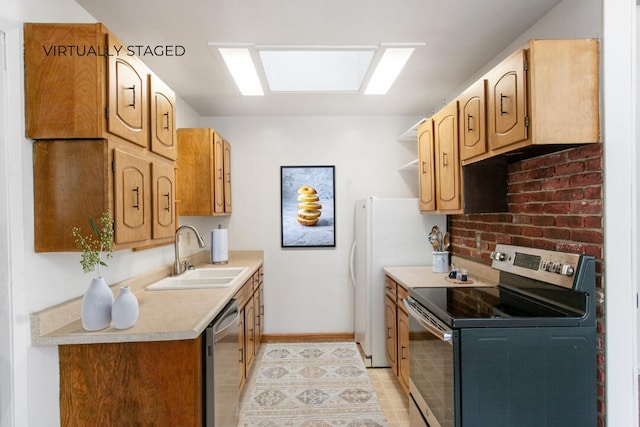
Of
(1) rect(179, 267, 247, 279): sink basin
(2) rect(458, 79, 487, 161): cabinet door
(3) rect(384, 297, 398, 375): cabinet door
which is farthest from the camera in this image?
(1) rect(179, 267, 247, 279): sink basin

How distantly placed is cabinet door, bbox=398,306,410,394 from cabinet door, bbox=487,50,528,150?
140 centimetres

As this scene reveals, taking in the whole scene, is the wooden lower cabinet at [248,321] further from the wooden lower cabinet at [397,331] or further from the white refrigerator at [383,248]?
the wooden lower cabinet at [397,331]

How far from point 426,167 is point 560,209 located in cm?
132

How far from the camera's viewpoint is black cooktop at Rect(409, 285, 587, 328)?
1.59m

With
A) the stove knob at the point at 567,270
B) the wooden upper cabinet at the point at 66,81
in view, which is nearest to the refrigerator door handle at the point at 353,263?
the stove knob at the point at 567,270

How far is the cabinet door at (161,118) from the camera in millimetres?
1940

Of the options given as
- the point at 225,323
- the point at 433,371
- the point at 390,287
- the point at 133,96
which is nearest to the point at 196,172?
the point at 133,96

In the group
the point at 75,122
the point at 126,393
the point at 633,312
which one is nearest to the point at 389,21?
the point at 75,122

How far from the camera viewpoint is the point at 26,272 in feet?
4.80

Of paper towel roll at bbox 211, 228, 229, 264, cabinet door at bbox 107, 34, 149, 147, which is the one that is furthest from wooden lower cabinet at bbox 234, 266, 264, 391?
cabinet door at bbox 107, 34, 149, 147

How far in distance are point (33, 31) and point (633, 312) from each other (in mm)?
2877

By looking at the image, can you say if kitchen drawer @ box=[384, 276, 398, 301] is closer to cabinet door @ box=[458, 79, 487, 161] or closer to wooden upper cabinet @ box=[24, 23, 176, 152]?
cabinet door @ box=[458, 79, 487, 161]

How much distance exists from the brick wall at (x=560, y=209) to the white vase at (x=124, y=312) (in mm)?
2119

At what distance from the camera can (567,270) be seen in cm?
167
